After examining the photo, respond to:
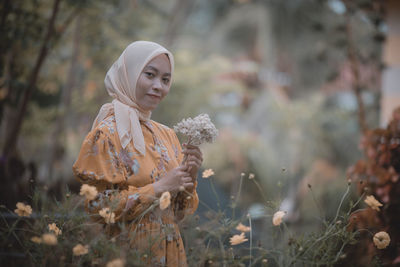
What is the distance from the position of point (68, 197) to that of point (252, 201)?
8087 millimetres

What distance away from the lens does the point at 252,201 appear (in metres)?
9.08

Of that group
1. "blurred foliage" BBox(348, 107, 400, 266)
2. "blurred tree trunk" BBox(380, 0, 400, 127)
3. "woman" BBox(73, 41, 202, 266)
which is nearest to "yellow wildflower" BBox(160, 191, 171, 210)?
"woman" BBox(73, 41, 202, 266)

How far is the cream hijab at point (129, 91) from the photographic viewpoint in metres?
1.51

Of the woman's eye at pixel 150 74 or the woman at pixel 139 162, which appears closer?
the woman at pixel 139 162

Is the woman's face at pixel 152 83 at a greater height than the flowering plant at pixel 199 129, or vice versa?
the woman's face at pixel 152 83

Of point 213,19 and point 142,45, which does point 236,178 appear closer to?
point 213,19

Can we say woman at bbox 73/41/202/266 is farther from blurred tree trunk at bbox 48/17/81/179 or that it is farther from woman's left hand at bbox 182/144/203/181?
blurred tree trunk at bbox 48/17/81/179

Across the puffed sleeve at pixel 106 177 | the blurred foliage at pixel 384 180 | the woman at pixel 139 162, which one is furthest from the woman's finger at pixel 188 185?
the blurred foliage at pixel 384 180

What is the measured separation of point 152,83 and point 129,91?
3.8 inches

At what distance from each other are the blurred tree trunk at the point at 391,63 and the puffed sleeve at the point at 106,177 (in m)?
3.51

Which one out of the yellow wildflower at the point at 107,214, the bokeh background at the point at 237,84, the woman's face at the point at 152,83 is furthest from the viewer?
the bokeh background at the point at 237,84

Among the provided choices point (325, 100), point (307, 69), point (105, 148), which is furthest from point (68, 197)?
point (307, 69)

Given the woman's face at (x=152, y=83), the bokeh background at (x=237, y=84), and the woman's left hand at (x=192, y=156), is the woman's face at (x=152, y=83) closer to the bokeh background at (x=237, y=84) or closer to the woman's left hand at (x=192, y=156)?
the woman's left hand at (x=192, y=156)

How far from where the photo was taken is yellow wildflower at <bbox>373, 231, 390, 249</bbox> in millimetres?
1319
